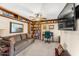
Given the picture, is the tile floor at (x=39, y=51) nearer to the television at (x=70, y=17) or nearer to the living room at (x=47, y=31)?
the living room at (x=47, y=31)

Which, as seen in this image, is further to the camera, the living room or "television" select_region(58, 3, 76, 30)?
the living room

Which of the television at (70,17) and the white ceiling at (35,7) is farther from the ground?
the white ceiling at (35,7)

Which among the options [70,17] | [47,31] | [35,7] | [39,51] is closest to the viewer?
[70,17]

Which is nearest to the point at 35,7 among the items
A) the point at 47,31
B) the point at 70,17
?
the point at 70,17

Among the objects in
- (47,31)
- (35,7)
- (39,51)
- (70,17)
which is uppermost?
(35,7)

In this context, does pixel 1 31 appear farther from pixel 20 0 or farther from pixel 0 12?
pixel 20 0

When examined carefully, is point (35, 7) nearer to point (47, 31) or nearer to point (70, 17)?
point (70, 17)

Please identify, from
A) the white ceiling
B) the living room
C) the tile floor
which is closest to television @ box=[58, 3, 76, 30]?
the living room

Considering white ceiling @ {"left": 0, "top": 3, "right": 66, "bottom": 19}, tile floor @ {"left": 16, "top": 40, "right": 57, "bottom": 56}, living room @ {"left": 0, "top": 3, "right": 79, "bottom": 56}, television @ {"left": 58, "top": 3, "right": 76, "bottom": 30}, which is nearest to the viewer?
television @ {"left": 58, "top": 3, "right": 76, "bottom": 30}

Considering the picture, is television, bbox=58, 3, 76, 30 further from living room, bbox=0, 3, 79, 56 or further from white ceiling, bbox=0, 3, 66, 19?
white ceiling, bbox=0, 3, 66, 19

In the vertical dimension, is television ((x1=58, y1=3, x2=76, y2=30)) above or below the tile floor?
above

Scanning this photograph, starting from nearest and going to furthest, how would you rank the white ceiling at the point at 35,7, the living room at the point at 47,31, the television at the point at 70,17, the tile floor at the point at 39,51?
1. the television at the point at 70,17
2. the living room at the point at 47,31
3. the white ceiling at the point at 35,7
4. the tile floor at the point at 39,51

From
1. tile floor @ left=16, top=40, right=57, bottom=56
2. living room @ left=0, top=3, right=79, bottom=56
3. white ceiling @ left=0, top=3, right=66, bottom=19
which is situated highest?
white ceiling @ left=0, top=3, right=66, bottom=19

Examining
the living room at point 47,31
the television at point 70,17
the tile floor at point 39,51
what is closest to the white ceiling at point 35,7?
the living room at point 47,31
